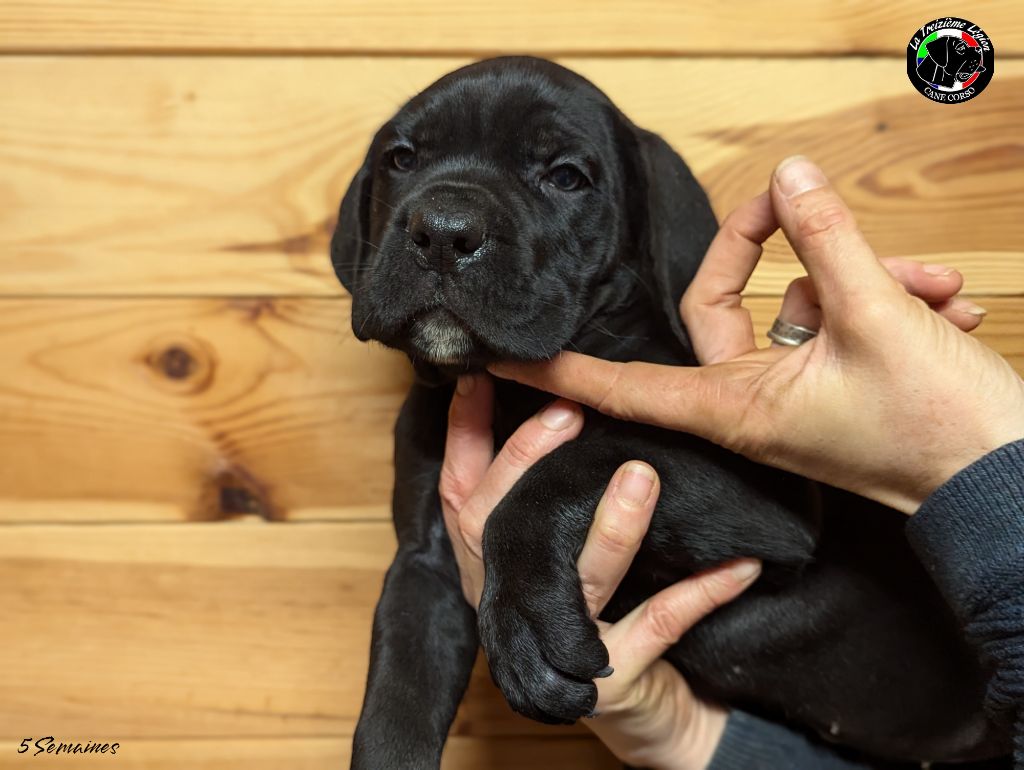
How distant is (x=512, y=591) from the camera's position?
128 cm

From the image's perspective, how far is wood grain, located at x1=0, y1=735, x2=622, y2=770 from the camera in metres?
2.04

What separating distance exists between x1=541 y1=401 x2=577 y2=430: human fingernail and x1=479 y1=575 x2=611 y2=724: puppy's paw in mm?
274

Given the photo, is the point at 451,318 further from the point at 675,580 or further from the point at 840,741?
the point at 840,741

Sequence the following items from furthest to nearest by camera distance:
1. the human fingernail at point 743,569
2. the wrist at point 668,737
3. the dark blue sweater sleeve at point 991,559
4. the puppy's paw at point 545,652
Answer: the wrist at point 668,737 → the human fingernail at point 743,569 → the puppy's paw at point 545,652 → the dark blue sweater sleeve at point 991,559

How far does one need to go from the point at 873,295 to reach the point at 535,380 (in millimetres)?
525

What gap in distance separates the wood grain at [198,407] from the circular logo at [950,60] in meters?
0.45

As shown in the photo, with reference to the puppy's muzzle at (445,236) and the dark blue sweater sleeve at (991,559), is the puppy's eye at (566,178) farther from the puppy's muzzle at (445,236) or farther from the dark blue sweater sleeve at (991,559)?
the dark blue sweater sleeve at (991,559)

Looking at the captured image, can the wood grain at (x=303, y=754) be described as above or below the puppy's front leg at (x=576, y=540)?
below

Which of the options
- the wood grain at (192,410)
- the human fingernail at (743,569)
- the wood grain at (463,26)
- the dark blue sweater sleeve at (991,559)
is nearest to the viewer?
the dark blue sweater sleeve at (991,559)

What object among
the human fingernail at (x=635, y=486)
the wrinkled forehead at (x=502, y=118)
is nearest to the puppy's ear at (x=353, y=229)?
the wrinkled forehead at (x=502, y=118)

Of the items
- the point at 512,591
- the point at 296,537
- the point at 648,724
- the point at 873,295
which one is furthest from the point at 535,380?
the point at 296,537

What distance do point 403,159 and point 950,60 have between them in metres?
1.16

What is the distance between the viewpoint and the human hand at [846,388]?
117cm

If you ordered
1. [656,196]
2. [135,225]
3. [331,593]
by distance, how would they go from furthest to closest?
[331,593], [135,225], [656,196]
